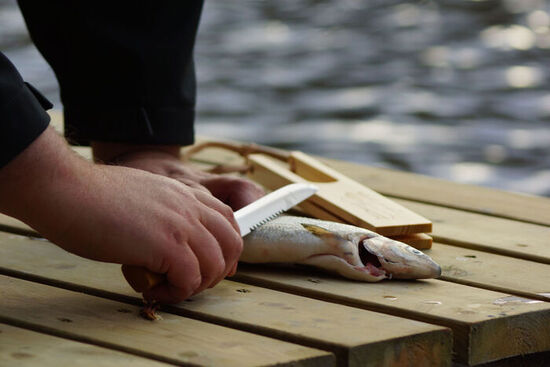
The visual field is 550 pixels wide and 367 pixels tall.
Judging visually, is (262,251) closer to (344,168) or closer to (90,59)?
(90,59)

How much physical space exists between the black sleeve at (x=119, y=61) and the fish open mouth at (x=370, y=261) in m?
Result: 0.72

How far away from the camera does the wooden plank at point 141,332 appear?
1384 millimetres

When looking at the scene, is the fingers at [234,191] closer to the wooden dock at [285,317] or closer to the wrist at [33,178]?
the wooden dock at [285,317]

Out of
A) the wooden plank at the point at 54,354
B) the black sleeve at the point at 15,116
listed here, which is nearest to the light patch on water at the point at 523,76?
the black sleeve at the point at 15,116

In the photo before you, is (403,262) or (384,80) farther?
(384,80)

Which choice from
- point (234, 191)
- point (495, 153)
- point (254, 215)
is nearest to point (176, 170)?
point (234, 191)

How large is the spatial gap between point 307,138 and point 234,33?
127 inches

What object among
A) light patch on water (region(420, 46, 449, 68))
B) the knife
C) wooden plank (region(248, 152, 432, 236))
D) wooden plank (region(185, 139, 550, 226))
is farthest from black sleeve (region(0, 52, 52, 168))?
light patch on water (region(420, 46, 449, 68))

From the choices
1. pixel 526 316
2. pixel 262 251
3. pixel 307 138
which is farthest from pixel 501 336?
pixel 307 138

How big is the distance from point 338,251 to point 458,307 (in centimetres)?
23

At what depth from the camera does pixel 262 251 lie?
1800mm

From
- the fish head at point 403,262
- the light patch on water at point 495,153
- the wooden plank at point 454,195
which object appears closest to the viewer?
the fish head at point 403,262

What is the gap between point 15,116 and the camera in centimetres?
148

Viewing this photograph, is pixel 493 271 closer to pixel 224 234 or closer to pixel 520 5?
pixel 224 234
